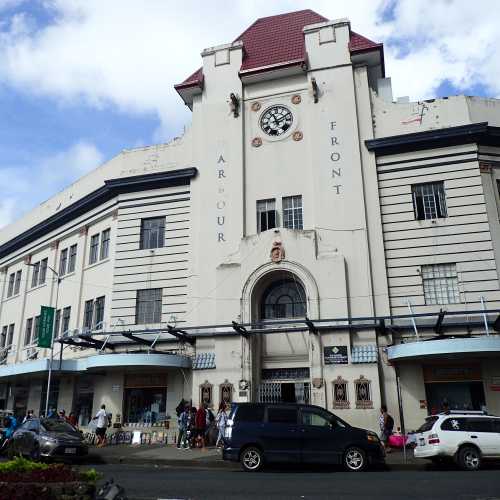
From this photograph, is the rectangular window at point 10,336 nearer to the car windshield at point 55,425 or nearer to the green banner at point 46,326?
the green banner at point 46,326

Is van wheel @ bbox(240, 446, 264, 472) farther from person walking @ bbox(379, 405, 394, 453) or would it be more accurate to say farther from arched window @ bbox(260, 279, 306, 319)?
arched window @ bbox(260, 279, 306, 319)

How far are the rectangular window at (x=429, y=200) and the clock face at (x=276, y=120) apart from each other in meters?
6.94

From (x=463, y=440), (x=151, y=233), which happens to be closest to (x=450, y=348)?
(x=463, y=440)

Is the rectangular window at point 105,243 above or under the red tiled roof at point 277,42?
under

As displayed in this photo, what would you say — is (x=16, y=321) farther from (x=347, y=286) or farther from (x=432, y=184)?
(x=432, y=184)

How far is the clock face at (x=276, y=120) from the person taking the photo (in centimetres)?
2759

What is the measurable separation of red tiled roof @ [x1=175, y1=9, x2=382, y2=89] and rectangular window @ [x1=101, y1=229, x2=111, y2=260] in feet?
28.7

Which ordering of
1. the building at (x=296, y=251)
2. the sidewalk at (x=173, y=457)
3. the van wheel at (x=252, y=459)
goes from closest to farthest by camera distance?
the van wheel at (x=252, y=459) → the sidewalk at (x=173, y=457) → the building at (x=296, y=251)

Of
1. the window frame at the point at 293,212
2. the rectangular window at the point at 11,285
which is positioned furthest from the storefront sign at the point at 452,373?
the rectangular window at the point at 11,285

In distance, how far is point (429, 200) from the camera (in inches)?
979

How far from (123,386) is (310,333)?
9.27m

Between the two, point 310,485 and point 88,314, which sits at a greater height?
point 88,314

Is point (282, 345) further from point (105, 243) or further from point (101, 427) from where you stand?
point (105, 243)

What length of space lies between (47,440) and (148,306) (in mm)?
10079
